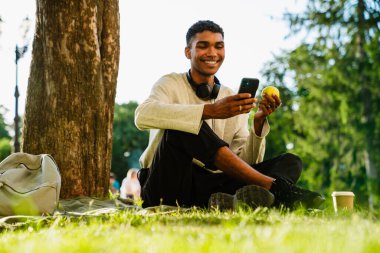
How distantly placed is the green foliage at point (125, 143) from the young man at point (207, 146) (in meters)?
54.3

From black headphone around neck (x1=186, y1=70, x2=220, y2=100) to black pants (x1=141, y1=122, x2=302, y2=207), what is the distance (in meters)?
0.67

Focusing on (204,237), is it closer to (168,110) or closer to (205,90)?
(168,110)

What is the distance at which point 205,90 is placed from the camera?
567 centimetres

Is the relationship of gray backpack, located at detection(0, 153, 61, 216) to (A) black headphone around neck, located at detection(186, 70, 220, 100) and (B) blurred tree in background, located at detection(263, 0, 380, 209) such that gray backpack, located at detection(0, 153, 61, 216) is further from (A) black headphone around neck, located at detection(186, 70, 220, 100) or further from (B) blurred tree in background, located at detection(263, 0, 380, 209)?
(B) blurred tree in background, located at detection(263, 0, 380, 209)

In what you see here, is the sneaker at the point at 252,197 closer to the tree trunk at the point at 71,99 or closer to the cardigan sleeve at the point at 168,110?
the cardigan sleeve at the point at 168,110

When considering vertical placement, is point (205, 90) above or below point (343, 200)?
above

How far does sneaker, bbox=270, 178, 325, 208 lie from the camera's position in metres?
4.73

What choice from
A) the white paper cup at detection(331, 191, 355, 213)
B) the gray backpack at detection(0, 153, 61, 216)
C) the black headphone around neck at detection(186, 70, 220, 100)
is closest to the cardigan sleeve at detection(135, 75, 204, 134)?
the black headphone around neck at detection(186, 70, 220, 100)

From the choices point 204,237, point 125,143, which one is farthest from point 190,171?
point 125,143

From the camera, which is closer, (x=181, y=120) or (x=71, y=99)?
(x=181, y=120)

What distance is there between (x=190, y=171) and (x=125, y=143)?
5657cm

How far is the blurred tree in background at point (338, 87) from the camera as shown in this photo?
23078 millimetres

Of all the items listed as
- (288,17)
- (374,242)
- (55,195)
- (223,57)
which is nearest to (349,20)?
(288,17)

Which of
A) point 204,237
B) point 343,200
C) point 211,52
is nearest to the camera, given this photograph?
point 204,237
